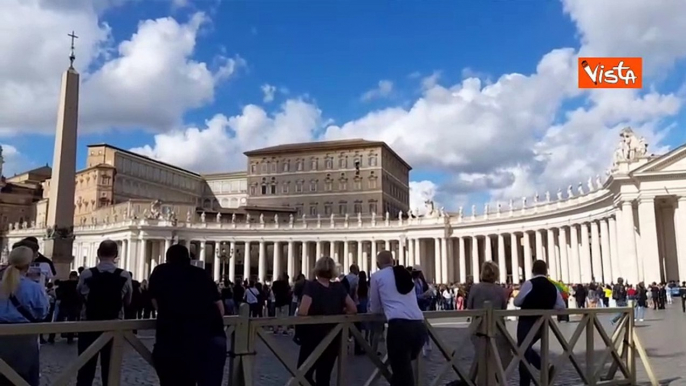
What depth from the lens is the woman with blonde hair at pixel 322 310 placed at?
6117 millimetres

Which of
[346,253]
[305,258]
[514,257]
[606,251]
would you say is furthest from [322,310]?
[346,253]

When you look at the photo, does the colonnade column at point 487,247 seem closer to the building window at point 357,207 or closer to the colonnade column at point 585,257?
the colonnade column at point 585,257

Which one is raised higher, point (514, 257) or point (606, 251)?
point (514, 257)

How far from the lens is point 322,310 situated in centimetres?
A: 642

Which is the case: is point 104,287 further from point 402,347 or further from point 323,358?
point 402,347

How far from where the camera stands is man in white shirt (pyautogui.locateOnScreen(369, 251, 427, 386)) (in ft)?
20.4

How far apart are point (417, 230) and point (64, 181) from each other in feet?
189

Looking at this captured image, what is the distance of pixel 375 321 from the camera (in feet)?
21.3

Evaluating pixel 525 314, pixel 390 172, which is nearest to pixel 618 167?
pixel 525 314

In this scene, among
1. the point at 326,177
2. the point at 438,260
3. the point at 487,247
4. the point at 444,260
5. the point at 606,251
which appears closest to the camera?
the point at 606,251

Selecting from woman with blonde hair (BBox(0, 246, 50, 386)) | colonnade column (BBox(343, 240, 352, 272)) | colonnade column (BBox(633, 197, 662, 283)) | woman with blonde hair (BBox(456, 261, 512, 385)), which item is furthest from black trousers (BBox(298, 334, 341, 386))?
colonnade column (BBox(343, 240, 352, 272))

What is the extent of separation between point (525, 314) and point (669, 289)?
3766 cm

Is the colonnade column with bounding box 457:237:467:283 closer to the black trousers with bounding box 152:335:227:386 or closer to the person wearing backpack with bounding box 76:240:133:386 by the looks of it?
the person wearing backpack with bounding box 76:240:133:386

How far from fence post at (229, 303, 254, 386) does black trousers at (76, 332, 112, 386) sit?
3.43 ft
